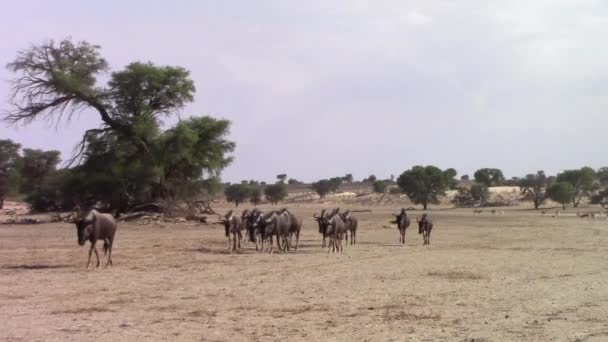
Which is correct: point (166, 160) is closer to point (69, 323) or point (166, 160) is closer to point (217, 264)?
point (217, 264)

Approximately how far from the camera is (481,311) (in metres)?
12.1

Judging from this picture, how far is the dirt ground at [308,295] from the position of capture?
34.6 feet

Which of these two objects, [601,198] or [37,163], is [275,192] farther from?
[601,198]

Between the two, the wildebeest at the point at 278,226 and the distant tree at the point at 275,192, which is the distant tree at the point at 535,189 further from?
the wildebeest at the point at 278,226

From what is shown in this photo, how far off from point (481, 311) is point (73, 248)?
1947 cm

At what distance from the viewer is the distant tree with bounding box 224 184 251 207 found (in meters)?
104

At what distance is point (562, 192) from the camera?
264 ft

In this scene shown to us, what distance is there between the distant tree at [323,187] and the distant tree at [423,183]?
33.0 m

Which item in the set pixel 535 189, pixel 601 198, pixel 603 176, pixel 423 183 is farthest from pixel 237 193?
pixel 603 176

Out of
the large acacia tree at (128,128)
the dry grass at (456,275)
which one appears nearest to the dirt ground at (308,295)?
the dry grass at (456,275)

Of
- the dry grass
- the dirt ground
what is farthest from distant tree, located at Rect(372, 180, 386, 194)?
the dry grass

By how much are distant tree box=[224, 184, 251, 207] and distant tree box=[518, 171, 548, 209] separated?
1704 inches

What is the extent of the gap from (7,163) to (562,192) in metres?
70.3

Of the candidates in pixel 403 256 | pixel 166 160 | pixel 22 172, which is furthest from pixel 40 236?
pixel 22 172
